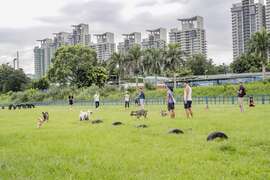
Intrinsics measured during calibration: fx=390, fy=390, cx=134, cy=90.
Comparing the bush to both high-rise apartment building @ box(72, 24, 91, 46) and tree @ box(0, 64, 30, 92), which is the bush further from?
high-rise apartment building @ box(72, 24, 91, 46)

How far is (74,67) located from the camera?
7206 centimetres

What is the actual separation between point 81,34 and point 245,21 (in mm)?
58606

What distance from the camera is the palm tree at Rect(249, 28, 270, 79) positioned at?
186 ft

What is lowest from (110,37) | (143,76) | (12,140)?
(12,140)

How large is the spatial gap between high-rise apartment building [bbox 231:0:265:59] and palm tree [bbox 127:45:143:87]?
35.5m

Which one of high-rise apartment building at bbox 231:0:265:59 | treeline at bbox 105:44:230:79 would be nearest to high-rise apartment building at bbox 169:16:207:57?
high-rise apartment building at bbox 231:0:265:59

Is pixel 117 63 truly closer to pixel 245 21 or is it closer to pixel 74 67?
pixel 74 67

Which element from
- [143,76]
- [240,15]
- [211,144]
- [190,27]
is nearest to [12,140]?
[211,144]

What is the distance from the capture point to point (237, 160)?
743cm

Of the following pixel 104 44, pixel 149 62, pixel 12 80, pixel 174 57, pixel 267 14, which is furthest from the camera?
pixel 104 44

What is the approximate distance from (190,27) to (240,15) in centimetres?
1860

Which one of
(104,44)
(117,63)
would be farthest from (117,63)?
(104,44)

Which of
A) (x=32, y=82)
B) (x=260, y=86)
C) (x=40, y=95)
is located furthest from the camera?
(x=32, y=82)

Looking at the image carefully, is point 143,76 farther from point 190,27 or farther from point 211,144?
point 211,144
